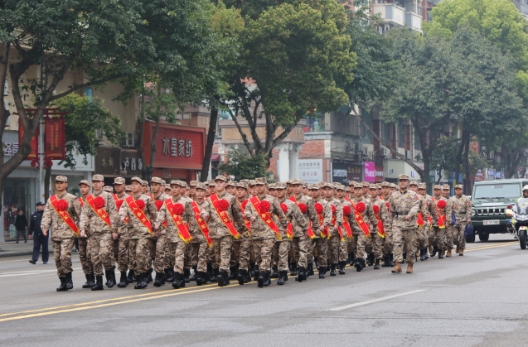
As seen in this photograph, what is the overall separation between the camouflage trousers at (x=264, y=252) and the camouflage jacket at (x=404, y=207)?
349cm

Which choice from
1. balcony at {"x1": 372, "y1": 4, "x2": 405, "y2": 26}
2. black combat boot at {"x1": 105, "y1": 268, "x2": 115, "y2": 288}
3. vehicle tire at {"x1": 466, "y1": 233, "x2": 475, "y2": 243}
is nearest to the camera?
black combat boot at {"x1": 105, "y1": 268, "x2": 115, "y2": 288}

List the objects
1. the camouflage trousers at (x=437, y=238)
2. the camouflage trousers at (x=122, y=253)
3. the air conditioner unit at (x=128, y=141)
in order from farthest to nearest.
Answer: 1. the air conditioner unit at (x=128, y=141)
2. the camouflage trousers at (x=437, y=238)
3. the camouflage trousers at (x=122, y=253)

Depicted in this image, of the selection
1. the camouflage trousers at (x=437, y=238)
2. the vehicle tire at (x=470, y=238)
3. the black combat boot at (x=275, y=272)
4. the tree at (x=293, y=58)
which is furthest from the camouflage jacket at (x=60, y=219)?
the tree at (x=293, y=58)

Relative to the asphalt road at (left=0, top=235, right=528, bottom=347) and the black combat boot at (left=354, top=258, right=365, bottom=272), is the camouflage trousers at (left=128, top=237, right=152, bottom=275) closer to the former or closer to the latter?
the asphalt road at (left=0, top=235, right=528, bottom=347)

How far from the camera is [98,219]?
17.5m

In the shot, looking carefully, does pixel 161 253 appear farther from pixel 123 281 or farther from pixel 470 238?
pixel 470 238

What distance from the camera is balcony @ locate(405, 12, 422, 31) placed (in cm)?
7719

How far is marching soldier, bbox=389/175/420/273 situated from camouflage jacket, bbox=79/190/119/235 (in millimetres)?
5463

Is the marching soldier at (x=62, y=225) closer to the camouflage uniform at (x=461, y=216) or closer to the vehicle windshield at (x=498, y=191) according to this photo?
the camouflage uniform at (x=461, y=216)

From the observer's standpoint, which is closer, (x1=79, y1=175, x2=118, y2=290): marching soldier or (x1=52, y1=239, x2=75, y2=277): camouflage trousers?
(x1=52, y1=239, x2=75, y2=277): camouflage trousers

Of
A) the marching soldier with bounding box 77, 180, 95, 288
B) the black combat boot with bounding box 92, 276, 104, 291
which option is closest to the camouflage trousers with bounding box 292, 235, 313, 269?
the black combat boot with bounding box 92, 276, 104, 291

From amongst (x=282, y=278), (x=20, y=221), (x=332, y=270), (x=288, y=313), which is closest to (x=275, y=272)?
(x=332, y=270)

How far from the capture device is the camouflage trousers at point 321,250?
20.1 metres

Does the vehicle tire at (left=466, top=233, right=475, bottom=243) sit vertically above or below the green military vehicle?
below
